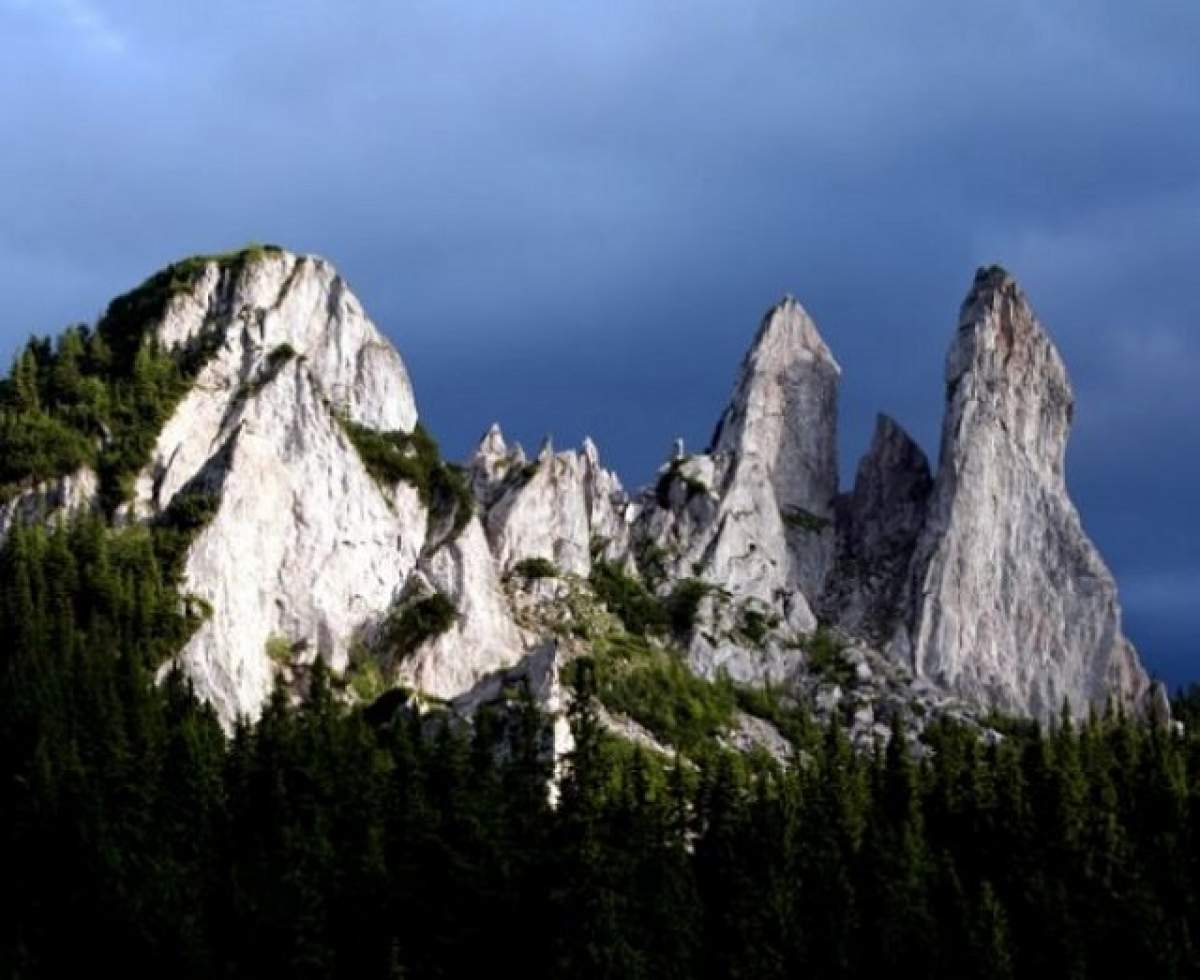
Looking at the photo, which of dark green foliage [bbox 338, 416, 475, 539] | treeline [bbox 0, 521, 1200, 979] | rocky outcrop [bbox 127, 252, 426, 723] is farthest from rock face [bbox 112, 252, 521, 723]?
treeline [bbox 0, 521, 1200, 979]

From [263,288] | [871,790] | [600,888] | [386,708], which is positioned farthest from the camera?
[263,288]

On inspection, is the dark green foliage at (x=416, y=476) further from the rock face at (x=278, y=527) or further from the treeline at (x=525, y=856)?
the treeline at (x=525, y=856)

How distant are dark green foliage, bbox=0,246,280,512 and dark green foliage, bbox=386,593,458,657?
84.8 feet

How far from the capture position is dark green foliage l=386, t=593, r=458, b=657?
7219 inches

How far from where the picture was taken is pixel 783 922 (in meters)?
110

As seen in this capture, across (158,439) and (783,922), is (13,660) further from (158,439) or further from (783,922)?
(783,922)

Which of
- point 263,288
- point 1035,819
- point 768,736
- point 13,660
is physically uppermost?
point 263,288

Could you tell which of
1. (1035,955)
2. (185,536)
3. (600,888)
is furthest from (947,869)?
(185,536)

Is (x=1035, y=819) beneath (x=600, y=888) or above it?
above

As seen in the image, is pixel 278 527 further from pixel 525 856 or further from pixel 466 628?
pixel 525 856

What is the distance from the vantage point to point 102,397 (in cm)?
18162

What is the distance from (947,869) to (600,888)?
2595 centimetres

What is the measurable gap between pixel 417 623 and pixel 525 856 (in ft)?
241

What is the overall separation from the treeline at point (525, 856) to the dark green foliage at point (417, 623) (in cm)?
3634
